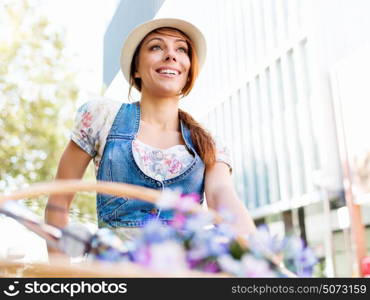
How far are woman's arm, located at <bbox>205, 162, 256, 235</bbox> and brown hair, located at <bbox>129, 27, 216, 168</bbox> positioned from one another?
0.02m

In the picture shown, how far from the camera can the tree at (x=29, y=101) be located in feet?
17.2

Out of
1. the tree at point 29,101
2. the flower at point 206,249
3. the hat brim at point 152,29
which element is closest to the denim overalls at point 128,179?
the hat brim at point 152,29

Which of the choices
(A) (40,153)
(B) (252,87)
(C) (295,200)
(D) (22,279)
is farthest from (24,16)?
(D) (22,279)

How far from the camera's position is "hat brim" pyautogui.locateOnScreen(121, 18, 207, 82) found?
0.89 meters

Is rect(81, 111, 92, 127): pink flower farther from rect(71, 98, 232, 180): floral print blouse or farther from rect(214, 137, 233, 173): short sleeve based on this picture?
rect(214, 137, 233, 173): short sleeve

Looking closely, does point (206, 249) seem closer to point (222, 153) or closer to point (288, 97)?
point (222, 153)

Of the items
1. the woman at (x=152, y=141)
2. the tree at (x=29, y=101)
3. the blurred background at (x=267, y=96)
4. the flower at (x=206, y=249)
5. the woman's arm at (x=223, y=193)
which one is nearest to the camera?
the flower at (x=206, y=249)

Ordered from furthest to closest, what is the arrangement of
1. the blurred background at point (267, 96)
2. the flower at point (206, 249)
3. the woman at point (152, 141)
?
the blurred background at point (267, 96) < the woman at point (152, 141) < the flower at point (206, 249)

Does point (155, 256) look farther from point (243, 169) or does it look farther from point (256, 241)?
point (243, 169)

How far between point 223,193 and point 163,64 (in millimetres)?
261

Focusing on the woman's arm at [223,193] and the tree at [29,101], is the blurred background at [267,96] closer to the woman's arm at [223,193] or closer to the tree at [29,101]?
the tree at [29,101]

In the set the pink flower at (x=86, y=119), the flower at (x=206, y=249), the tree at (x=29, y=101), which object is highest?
the tree at (x=29, y=101)

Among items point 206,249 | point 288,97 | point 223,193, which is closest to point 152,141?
point 223,193

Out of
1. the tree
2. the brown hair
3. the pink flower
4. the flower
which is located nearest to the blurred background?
the tree
